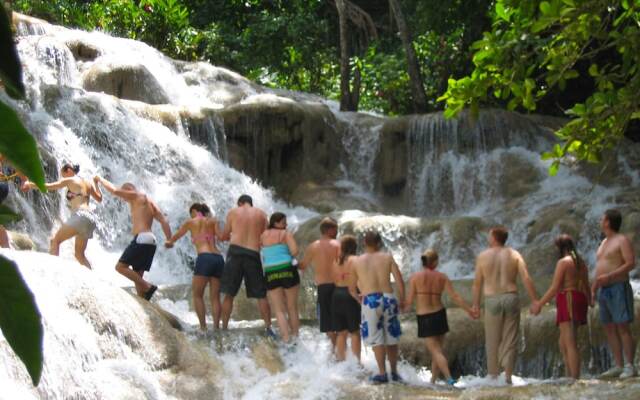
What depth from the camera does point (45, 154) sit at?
1482 cm

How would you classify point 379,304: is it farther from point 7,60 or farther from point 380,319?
point 7,60

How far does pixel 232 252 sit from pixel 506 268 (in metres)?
2.71

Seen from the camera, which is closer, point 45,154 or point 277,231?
point 277,231

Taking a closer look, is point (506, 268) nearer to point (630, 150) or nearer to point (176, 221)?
point (176, 221)

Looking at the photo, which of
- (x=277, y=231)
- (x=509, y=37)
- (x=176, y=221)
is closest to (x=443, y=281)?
(x=277, y=231)

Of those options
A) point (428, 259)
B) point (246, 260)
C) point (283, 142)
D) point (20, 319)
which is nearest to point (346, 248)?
point (428, 259)

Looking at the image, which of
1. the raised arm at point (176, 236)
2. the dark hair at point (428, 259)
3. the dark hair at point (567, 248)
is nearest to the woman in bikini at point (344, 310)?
the dark hair at point (428, 259)

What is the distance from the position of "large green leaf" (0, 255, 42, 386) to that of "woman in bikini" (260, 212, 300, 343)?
9415 millimetres

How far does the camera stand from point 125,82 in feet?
65.1

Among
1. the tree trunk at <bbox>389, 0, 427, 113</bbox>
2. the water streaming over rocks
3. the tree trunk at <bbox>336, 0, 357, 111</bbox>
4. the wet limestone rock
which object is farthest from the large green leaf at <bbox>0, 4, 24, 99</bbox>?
the tree trunk at <bbox>389, 0, 427, 113</bbox>

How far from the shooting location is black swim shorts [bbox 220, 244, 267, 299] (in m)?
10.2

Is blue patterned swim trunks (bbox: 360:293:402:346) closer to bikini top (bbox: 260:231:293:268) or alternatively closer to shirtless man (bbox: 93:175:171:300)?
bikini top (bbox: 260:231:293:268)

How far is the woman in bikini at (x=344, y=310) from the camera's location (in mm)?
9430

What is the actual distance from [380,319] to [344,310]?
69 cm
